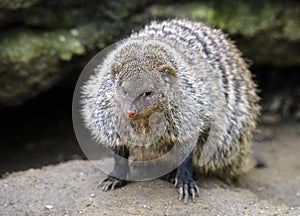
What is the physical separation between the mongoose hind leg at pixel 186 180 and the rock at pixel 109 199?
2.2 inches

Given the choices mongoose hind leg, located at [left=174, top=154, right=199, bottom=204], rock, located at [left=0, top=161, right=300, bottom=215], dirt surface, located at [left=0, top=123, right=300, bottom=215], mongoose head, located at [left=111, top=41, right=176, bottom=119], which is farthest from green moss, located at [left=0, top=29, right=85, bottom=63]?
mongoose hind leg, located at [left=174, top=154, right=199, bottom=204]

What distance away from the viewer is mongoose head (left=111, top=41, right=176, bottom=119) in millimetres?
3281

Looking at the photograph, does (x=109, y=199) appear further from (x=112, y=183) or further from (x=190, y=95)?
(x=190, y=95)

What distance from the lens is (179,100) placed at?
3.58 metres

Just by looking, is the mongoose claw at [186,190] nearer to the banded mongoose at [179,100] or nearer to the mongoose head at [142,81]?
the banded mongoose at [179,100]

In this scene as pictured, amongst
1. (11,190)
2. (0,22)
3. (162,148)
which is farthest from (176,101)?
(0,22)

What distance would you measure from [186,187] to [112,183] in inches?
21.2

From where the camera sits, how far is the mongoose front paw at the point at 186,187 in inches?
146

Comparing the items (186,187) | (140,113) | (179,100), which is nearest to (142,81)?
(140,113)

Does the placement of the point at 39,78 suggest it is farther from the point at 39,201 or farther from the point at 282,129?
the point at 282,129

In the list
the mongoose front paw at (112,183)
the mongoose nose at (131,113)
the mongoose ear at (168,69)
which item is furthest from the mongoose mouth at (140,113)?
the mongoose front paw at (112,183)

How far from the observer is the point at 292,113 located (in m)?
6.27

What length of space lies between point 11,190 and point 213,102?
157 cm

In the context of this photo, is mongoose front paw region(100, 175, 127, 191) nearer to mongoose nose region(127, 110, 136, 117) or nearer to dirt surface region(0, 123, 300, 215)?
dirt surface region(0, 123, 300, 215)
